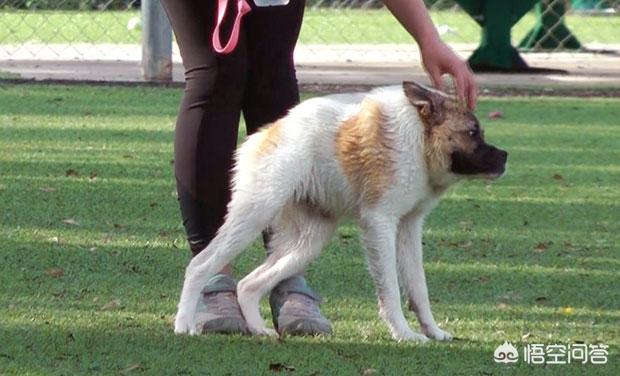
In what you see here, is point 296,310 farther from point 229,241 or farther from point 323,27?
point 323,27

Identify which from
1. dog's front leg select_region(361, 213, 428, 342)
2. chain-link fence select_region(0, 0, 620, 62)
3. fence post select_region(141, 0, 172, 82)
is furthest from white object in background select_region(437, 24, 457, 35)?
dog's front leg select_region(361, 213, 428, 342)

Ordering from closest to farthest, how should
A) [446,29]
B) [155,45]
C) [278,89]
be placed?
[278,89] → [155,45] → [446,29]

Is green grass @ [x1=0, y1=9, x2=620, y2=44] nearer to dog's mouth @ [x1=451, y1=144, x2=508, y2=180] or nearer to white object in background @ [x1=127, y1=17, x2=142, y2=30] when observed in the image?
white object in background @ [x1=127, y1=17, x2=142, y2=30]

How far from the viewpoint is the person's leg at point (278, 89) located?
493cm

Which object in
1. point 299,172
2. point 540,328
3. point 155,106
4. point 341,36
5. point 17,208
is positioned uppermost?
point 299,172

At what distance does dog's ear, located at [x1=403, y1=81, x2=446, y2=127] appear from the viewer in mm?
4797

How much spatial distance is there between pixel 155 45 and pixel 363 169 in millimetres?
6918

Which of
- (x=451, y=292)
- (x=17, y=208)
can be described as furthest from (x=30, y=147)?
(x=451, y=292)

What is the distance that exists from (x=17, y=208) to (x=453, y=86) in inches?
104

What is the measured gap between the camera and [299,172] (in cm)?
475

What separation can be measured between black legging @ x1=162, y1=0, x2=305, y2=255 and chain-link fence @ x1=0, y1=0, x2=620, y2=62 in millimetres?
8216

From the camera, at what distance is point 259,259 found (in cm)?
616

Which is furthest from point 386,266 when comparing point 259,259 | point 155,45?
point 155,45

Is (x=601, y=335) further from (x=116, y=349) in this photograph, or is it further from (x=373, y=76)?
(x=373, y=76)
